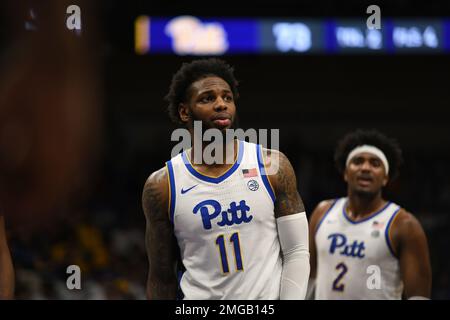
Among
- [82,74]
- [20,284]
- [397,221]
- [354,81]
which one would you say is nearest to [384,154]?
[397,221]

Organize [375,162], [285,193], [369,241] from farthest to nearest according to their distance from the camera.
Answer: [375,162] < [369,241] < [285,193]

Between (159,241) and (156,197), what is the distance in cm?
20

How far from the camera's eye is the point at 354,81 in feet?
41.7

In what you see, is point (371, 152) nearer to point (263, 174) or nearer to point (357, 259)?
point (357, 259)

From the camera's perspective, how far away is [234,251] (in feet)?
9.53

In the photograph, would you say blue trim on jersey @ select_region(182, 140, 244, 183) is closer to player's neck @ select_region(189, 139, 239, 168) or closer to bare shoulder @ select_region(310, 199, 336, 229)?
player's neck @ select_region(189, 139, 239, 168)

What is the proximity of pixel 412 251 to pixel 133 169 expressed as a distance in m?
7.65

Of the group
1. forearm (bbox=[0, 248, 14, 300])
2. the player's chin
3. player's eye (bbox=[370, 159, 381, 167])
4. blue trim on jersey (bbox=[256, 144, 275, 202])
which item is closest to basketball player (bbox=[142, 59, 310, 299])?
blue trim on jersey (bbox=[256, 144, 275, 202])

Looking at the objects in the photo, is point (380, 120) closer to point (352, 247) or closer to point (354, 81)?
point (354, 81)

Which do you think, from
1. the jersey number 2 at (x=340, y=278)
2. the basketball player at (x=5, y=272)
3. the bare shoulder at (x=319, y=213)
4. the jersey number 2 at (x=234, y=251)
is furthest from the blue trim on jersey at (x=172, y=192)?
the bare shoulder at (x=319, y=213)

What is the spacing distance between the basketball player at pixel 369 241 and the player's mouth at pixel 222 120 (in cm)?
189

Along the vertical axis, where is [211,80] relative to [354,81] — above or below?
below

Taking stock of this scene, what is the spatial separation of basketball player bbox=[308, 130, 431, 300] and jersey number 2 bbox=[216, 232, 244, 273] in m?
1.74

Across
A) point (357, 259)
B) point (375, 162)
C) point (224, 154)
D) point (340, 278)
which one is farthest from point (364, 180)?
point (224, 154)
